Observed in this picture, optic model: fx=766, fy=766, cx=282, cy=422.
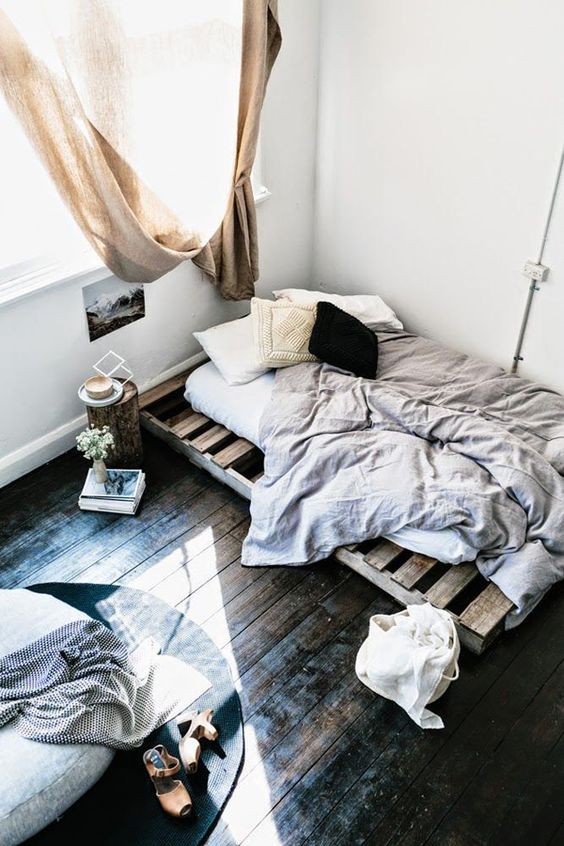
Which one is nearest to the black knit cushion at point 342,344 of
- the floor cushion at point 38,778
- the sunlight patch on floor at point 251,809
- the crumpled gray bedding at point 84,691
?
the crumpled gray bedding at point 84,691

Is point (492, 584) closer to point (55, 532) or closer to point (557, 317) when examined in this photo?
point (557, 317)

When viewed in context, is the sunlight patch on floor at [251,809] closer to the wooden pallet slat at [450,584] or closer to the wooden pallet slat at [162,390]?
the wooden pallet slat at [450,584]

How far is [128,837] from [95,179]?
2.16 meters

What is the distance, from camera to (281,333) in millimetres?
3385

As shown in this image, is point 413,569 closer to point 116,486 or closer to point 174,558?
point 174,558

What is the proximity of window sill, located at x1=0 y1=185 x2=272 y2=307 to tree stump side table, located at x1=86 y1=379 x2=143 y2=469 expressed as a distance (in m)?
0.47

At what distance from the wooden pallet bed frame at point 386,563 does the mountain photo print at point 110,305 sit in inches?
15.9

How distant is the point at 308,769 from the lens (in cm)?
229

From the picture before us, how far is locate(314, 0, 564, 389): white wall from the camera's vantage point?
3.03 m

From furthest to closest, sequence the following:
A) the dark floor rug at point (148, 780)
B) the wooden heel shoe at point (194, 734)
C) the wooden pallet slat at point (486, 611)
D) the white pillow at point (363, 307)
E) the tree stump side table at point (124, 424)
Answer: the white pillow at point (363, 307) → the tree stump side table at point (124, 424) → the wooden pallet slat at point (486, 611) → the wooden heel shoe at point (194, 734) → the dark floor rug at point (148, 780)

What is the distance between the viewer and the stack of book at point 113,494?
310cm

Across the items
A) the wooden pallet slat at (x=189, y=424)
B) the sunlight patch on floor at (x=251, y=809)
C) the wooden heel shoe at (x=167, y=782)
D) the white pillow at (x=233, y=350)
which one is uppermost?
the white pillow at (x=233, y=350)

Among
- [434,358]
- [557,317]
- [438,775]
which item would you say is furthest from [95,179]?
[438,775]

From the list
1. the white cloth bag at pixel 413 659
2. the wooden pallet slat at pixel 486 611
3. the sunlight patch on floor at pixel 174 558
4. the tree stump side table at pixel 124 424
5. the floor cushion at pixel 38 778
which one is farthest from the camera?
the tree stump side table at pixel 124 424
